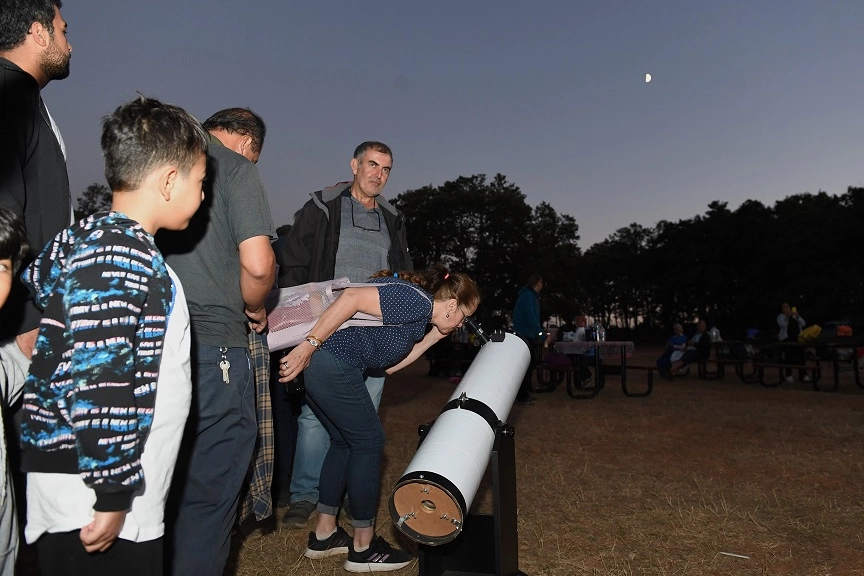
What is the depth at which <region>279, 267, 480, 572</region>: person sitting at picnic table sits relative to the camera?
3.04m

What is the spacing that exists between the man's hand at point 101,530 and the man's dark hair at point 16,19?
164 centimetres

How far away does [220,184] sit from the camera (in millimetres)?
2408

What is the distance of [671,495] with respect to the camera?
5.08 m

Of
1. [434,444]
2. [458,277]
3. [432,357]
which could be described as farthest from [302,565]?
[432,357]

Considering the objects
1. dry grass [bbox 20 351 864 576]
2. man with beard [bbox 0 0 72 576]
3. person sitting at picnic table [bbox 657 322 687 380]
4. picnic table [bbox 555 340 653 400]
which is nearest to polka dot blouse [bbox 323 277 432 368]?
dry grass [bbox 20 351 864 576]

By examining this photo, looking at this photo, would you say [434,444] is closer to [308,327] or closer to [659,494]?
[308,327]

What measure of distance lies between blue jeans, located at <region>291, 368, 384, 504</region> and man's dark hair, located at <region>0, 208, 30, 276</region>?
2.49 metres

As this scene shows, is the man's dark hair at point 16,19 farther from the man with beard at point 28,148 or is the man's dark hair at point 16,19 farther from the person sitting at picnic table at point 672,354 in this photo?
the person sitting at picnic table at point 672,354

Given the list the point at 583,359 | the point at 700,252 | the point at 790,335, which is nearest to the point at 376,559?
the point at 583,359

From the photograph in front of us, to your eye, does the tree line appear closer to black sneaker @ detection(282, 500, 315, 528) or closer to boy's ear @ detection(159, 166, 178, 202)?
black sneaker @ detection(282, 500, 315, 528)

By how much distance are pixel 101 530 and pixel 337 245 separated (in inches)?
111

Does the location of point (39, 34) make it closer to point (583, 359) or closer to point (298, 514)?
point (298, 514)

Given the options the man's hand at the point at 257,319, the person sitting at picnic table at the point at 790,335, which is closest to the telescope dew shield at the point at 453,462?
the man's hand at the point at 257,319

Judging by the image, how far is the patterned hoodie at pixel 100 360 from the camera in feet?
4.62
